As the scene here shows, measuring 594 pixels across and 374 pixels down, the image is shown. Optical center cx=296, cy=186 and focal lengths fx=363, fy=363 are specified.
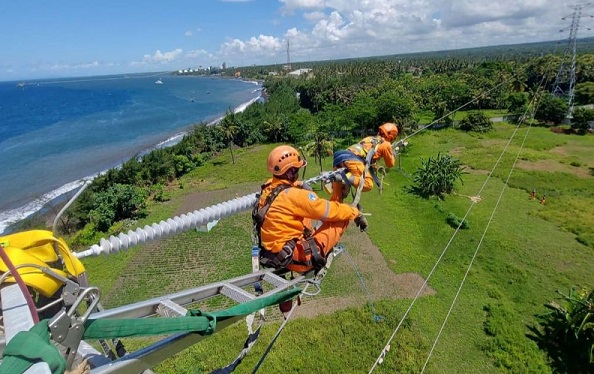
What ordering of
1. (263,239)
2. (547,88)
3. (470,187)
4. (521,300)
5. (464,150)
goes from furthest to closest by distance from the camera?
(547,88), (464,150), (470,187), (521,300), (263,239)

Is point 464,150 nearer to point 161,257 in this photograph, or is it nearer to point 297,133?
point 297,133

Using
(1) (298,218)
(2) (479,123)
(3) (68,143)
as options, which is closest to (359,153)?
(1) (298,218)

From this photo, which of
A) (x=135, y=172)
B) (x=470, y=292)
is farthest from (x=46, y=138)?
(x=470, y=292)

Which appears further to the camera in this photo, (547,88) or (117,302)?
(547,88)

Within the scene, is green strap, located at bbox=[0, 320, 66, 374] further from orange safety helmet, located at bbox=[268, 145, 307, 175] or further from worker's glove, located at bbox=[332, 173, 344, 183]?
worker's glove, located at bbox=[332, 173, 344, 183]

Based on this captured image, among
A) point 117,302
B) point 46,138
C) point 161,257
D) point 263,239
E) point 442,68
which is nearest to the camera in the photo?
point 263,239

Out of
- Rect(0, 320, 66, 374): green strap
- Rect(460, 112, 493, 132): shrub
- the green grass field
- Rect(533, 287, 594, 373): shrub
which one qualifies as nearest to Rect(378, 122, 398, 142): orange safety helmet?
the green grass field
